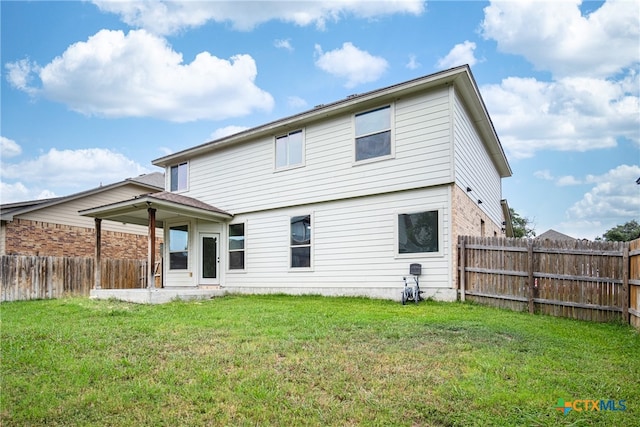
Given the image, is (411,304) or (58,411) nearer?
(58,411)

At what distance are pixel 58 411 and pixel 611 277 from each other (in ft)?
29.4

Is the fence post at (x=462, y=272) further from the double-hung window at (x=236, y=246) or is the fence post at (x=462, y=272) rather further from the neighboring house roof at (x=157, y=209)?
the neighboring house roof at (x=157, y=209)

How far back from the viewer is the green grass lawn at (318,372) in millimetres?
3236

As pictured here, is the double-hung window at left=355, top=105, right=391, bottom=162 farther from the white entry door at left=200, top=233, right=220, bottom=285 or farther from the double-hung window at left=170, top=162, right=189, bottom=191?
the double-hung window at left=170, top=162, right=189, bottom=191

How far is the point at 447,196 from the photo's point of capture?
9.66 meters

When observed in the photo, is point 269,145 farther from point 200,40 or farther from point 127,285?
point 127,285

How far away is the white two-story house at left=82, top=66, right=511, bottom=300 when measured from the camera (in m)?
9.88

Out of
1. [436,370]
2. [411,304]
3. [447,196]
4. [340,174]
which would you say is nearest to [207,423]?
[436,370]

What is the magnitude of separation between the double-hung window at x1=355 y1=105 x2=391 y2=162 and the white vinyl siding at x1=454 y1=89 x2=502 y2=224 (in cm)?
175

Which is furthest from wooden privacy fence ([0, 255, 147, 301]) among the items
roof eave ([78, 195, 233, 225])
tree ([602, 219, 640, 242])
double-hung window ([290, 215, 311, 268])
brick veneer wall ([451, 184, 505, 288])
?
tree ([602, 219, 640, 242])

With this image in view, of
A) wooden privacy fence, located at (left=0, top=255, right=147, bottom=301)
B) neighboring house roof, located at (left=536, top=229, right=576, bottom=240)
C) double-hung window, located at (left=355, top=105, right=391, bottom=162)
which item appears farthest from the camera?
neighboring house roof, located at (left=536, top=229, right=576, bottom=240)

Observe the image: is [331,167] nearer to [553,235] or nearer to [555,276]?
[555,276]

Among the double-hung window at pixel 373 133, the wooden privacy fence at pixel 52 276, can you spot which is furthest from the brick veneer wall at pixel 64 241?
the double-hung window at pixel 373 133

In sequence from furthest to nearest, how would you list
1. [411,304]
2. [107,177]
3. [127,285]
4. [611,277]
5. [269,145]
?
[107,177] → [127,285] → [269,145] → [411,304] → [611,277]
